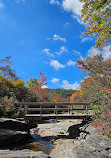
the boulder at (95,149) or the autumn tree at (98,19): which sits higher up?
the autumn tree at (98,19)

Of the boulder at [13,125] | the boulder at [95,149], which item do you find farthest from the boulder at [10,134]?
the boulder at [95,149]

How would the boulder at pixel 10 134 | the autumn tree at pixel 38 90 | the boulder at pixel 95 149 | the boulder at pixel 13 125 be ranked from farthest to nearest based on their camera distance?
the autumn tree at pixel 38 90, the boulder at pixel 13 125, the boulder at pixel 10 134, the boulder at pixel 95 149

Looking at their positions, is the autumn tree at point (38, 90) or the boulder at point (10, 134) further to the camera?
the autumn tree at point (38, 90)

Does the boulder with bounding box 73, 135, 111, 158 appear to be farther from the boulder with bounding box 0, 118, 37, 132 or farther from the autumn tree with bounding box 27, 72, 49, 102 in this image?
the autumn tree with bounding box 27, 72, 49, 102

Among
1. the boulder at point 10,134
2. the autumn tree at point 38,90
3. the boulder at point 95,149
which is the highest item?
the autumn tree at point 38,90

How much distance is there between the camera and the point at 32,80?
3047 cm

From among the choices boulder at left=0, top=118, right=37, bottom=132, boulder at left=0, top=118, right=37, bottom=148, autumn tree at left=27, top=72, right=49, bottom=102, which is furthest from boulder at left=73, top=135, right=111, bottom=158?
autumn tree at left=27, top=72, right=49, bottom=102

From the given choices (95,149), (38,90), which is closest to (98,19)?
(95,149)

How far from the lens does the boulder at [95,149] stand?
147 inches

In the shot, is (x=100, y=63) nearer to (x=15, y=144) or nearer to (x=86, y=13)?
(x=86, y=13)

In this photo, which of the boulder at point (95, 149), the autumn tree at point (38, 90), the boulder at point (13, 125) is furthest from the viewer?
the autumn tree at point (38, 90)

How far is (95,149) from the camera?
405 centimetres

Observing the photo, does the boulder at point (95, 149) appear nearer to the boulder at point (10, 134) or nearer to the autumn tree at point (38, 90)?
the boulder at point (10, 134)

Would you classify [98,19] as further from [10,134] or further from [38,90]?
[38,90]
